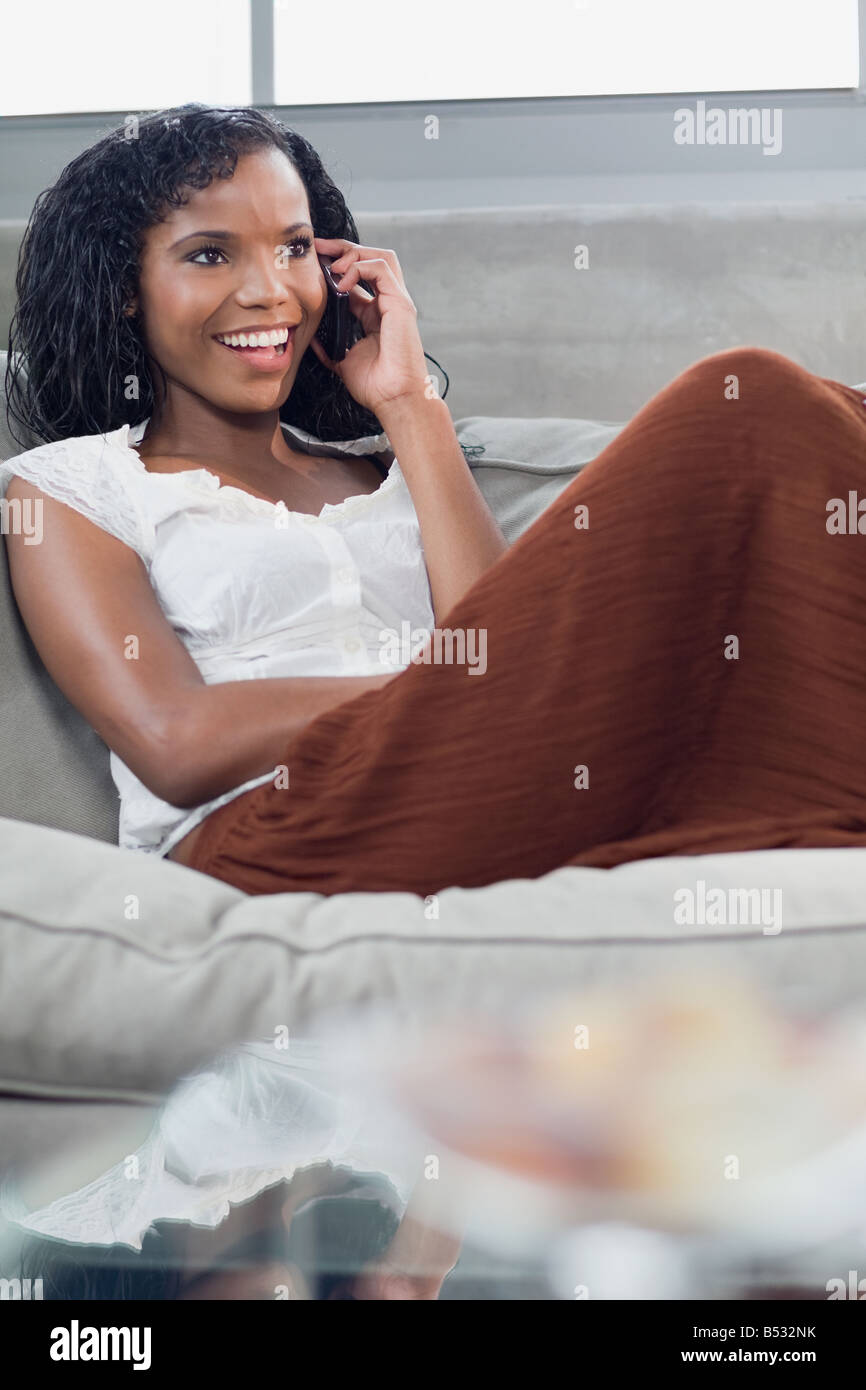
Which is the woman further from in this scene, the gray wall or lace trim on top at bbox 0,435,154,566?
the gray wall

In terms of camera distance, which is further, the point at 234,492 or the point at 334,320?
the point at 334,320

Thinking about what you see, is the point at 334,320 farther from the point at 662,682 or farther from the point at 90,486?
the point at 662,682

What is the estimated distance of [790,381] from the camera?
0.88 m

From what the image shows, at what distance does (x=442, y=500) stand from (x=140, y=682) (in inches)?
16.0

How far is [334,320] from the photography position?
142 cm

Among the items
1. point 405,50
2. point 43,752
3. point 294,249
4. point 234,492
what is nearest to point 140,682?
point 43,752

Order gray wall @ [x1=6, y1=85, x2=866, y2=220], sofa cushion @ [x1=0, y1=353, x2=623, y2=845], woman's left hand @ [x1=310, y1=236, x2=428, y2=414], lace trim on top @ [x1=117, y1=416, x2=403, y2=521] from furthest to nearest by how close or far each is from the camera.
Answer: gray wall @ [x1=6, y1=85, x2=866, y2=220], woman's left hand @ [x1=310, y1=236, x2=428, y2=414], lace trim on top @ [x1=117, y1=416, x2=403, y2=521], sofa cushion @ [x1=0, y1=353, x2=623, y2=845]

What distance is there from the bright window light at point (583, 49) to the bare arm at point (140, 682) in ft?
4.11

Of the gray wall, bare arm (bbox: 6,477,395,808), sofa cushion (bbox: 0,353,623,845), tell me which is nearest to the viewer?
bare arm (bbox: 6,477,395,808)

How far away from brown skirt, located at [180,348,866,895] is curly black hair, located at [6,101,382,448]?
1.99 ft

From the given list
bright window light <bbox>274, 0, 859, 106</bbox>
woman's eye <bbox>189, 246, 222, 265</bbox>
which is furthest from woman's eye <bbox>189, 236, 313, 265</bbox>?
bright window light <bbox>274, 0, 859, 106</bbox>

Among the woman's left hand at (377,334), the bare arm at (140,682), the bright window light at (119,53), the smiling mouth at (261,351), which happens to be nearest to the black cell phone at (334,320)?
the woman's left hand at (377,334)

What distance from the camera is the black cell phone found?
140 cm

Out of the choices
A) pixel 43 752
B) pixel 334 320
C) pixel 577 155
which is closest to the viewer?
pixel 43 752
